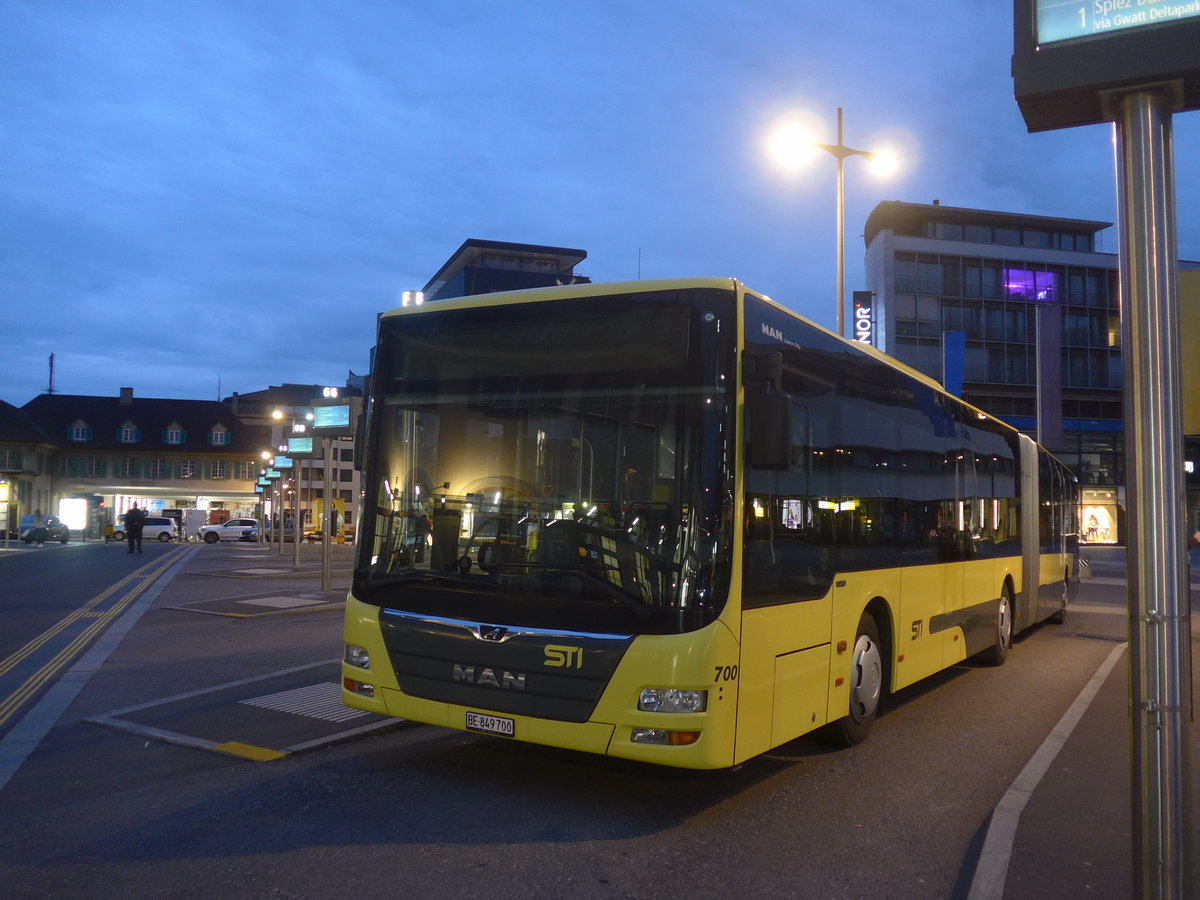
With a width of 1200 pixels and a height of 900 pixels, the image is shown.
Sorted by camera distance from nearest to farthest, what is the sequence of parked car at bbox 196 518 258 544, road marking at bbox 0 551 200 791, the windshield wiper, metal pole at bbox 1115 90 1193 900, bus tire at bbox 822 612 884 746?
1. metal pole at bbox 1115 90 1193 900
2. the windshield wiper
3. road marking at bbox 0 551 200 791
4. bus tire at bbox 822 612 884 746
5. parked car at bbox 196 518 258 544

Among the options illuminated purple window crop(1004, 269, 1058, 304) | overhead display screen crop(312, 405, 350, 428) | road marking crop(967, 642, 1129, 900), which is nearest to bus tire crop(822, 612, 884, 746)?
road marking crop(967, 642, 1129, 900)

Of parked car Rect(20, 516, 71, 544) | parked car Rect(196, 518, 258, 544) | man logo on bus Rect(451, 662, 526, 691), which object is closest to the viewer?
man logo on bus Rect(451, 662, 526, 691)

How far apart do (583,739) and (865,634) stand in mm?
2773

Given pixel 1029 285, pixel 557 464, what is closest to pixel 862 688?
pixel 557 464

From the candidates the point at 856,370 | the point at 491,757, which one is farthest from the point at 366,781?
the point at 856,370

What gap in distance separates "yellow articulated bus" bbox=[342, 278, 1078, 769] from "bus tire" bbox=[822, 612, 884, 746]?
0.03 meters

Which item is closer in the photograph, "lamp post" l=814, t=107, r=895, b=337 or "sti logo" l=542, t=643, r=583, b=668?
"sti logo" l=542, t=643, r=583, b=668

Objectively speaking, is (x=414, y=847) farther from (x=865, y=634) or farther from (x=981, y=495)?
(x=981, y=495)

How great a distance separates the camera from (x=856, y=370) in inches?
293

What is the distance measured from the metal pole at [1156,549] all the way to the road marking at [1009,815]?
1.20 m

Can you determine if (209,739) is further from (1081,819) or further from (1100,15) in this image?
(1100,15)

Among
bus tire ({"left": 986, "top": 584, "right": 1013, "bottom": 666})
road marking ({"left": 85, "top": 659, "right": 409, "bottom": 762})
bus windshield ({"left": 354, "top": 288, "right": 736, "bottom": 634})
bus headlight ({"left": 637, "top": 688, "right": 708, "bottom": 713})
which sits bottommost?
road marking ({"left": 85, "top": 659, "right": 409, "bottom": 762})

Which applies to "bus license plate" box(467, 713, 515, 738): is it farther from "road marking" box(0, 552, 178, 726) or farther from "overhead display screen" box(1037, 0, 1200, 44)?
"road marking" box(0, 552, 178, 726)

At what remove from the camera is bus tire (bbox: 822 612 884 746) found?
23.0 feet
